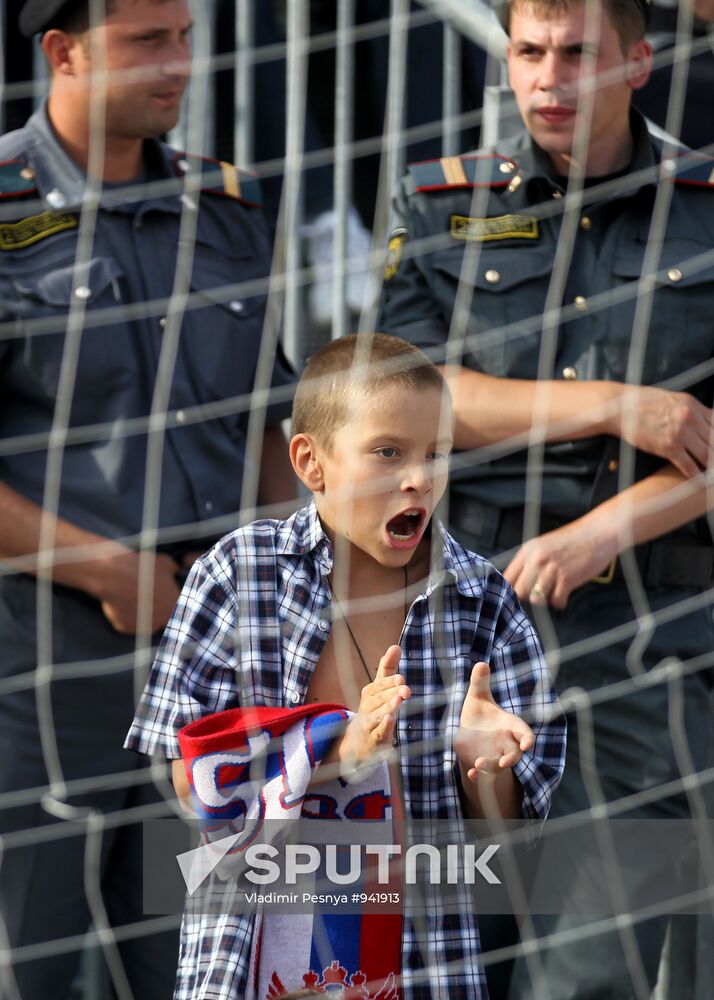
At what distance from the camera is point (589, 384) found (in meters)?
1.99

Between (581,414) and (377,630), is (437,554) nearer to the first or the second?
(377,630)

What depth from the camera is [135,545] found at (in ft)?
6.50

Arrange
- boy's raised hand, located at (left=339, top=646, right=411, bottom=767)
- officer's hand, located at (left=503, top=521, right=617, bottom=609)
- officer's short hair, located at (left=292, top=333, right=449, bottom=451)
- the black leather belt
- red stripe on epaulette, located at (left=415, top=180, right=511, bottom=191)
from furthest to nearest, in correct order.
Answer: red stripe on epaulette, located at (left=415, top=180, right=511, bottom=191) < the black leather belt < officer's hand, located at (left=503, top=521, right=617, bottom=609) < officer's short hair, located at (left=292, top=333, right=449, bottom=451) < boy's raised hand, located at (left=339, top=646, right=411, bottom=767)

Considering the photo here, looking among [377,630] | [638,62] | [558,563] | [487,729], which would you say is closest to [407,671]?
[377,630]

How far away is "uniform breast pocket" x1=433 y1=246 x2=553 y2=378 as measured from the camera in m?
2.04

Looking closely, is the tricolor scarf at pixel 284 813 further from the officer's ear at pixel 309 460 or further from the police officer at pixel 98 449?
the police officer at pixel 98 449

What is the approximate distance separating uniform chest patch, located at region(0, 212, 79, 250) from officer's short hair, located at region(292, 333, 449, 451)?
0.57 m

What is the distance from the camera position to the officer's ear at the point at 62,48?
2.08 m

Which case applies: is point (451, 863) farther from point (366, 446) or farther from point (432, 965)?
point (366, 446)

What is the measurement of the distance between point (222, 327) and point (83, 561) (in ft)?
1.26

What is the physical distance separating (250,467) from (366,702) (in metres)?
0.78

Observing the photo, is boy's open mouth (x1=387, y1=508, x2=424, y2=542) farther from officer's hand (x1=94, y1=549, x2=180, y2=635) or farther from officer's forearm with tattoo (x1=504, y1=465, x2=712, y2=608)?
officer's hand (x1=94, y1=549, x2=180, y2=635)

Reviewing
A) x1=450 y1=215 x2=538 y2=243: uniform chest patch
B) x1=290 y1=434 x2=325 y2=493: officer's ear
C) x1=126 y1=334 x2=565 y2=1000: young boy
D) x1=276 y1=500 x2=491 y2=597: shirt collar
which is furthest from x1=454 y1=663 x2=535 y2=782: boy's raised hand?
x1=450 y1=215 x2=538 y2=243: uniform chest patch

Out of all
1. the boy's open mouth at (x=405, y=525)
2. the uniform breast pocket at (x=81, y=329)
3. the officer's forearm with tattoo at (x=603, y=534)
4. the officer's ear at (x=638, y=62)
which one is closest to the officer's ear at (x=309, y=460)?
the boy's open mouth at (x=405, y=525)
